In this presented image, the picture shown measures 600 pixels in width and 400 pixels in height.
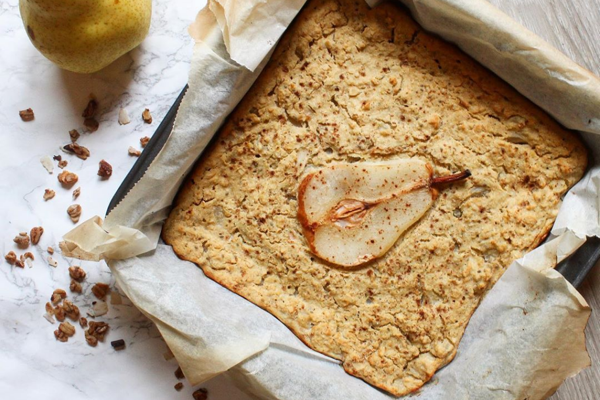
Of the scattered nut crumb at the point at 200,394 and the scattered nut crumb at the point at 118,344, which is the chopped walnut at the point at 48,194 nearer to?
the scattered nut crumb at the point at 118,344

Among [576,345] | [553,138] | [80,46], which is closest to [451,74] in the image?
[553,138]

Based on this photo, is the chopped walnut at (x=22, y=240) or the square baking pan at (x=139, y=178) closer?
the square baking pan at (x=139, y=178)

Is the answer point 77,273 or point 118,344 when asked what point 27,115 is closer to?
point 77,273

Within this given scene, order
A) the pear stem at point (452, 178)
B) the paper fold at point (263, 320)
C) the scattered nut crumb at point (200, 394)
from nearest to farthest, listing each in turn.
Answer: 1. the paper fold at point (263, 320)
2. the pear stem at point (452, 178)
3. the scattered nut crumb at point (200, 394)

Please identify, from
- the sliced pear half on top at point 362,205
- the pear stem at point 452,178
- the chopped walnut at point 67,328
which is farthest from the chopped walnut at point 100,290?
the pear stem at point 452,178

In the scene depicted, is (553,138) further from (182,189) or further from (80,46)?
(80,46)

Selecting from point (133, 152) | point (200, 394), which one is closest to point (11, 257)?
point (133, 152)

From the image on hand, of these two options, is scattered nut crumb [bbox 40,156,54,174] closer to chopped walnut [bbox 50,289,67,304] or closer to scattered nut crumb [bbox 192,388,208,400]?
chopped walnut [bbox 50,289,67,304]
